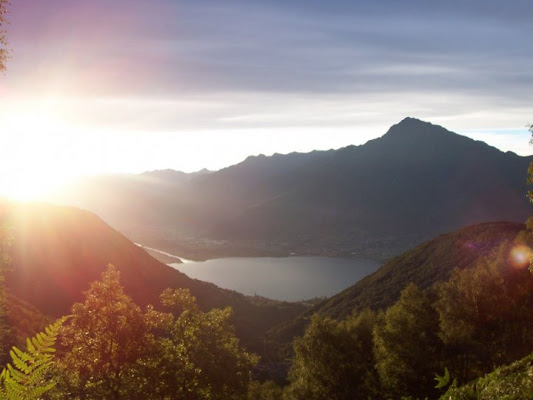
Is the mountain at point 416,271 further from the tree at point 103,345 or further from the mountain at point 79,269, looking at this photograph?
the tree at point 103,345

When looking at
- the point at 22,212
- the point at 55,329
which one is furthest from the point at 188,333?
the point at 22,212

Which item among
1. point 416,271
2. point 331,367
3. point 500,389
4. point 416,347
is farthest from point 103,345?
point 416,271

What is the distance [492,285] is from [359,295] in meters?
98.6

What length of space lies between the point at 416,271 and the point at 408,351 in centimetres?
11767

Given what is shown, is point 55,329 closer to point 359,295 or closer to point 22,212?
point 359,295

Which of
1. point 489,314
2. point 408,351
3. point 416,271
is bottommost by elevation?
point 416,271

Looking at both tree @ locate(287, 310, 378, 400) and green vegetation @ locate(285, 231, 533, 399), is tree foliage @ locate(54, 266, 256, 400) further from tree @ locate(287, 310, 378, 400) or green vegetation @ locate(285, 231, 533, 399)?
green vegetation @ locate(285, 231, 533, 399)

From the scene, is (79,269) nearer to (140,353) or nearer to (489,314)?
(489,314)

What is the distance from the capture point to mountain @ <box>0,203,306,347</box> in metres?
100

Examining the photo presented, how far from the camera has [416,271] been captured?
14000cm

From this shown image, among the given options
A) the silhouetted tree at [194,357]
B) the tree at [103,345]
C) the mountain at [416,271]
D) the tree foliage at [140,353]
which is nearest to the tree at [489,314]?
the silhouetted tree at [194,357]

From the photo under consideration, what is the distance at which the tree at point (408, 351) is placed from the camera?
96.5ft

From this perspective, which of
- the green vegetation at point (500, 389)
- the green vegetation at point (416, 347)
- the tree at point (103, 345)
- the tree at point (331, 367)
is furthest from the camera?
the tree at point (331, 367)

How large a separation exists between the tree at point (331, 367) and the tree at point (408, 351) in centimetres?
158
